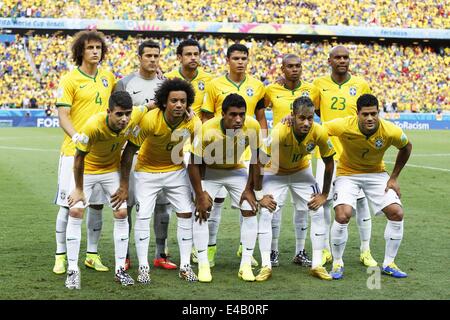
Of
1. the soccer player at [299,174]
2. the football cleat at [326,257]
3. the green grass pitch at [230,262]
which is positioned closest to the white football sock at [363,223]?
the green grass pitch at [230,262]

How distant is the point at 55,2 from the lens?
4316 centimetres

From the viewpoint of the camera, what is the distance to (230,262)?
8070mm

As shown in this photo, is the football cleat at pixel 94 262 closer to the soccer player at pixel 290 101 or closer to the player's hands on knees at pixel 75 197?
the player's hands on knees at pixel 75 197

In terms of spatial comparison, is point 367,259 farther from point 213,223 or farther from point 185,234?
point 185,234

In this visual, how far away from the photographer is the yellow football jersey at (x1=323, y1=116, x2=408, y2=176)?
24.2 ft

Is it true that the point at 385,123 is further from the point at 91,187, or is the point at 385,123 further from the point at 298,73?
the point at 91,187

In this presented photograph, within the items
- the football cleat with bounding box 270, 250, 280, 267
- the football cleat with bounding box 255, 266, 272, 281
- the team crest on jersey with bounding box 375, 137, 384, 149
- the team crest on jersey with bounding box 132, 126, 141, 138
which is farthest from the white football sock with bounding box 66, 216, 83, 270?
the team crest on jersey with bounding box 375, 137, 384, 149

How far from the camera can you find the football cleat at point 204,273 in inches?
278

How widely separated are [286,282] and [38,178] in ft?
33.7

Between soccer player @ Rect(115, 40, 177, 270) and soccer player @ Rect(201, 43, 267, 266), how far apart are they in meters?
0.54

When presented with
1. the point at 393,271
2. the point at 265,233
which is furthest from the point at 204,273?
the point at 393,271

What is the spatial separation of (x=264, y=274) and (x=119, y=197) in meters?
1.64

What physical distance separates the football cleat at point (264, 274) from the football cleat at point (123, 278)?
1.25 m

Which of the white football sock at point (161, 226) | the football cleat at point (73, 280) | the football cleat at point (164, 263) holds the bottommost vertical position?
the football cleat at point (164, 263)
